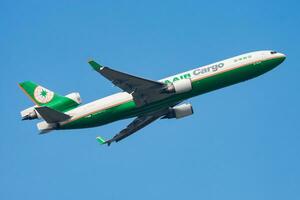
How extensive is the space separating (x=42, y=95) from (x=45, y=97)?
446 mm

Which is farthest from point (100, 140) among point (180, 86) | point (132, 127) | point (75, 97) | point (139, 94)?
point (180, 86)

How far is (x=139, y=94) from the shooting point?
246 feet

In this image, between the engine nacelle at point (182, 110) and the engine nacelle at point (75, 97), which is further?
the engine nacelle at point (182, 110)

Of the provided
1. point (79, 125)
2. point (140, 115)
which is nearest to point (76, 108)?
point (79, 125)

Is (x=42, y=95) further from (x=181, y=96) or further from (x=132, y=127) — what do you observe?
(x=181, y=96)

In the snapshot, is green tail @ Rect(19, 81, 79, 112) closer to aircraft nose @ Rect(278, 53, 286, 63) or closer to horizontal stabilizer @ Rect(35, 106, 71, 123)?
horizontal stabilizer @ Rect(35, 106, 71, 123)

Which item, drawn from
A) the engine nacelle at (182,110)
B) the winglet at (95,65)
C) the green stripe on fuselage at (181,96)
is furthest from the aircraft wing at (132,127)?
the winglet at (95,65)

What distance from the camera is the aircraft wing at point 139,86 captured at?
72.6 metres

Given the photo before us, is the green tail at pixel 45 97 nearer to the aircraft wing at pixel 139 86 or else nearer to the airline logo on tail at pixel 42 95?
the airline logo on tail at pixel 42 95

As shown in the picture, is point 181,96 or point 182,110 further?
point 182,110

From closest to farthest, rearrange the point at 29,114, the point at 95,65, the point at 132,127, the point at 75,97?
the point at 95,65
the point at 29,114
the point at 75,97
the point at 132,127

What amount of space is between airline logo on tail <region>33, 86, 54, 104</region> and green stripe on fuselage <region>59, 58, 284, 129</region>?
175 inches

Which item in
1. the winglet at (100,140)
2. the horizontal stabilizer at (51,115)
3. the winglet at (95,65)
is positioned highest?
the winglet at (95,65)

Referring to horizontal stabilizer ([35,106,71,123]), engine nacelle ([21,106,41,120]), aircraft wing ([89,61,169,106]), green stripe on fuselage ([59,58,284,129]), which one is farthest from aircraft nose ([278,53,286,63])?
engine nacelle ([21,106,41,120])
